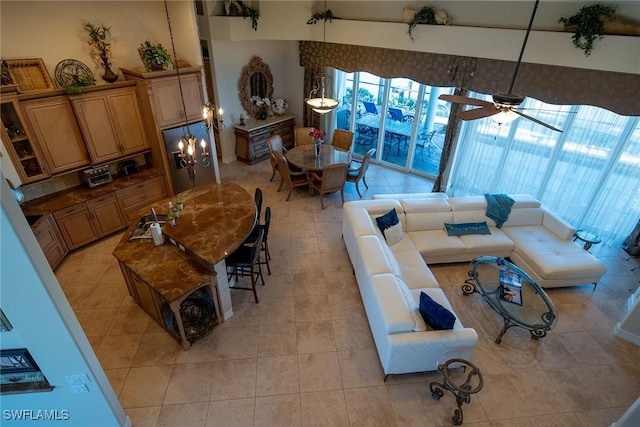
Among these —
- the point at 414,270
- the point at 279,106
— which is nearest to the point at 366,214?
the point at 414,270

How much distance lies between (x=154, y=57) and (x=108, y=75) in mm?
749

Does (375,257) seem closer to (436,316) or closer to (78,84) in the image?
(436,316)

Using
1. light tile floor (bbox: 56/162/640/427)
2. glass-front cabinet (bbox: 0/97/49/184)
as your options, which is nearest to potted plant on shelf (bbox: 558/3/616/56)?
light tile floor (bbox: 56/162/640/427)

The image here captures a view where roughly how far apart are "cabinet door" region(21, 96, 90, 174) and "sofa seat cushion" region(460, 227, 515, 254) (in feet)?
19.9

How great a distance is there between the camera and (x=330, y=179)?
661 centimetres

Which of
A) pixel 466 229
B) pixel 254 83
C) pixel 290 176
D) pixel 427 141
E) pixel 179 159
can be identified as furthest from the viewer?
pixel 254 83

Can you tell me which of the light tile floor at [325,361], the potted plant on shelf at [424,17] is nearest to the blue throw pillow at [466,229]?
the light tile floor at [325,361]

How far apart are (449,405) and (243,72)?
7.60 m

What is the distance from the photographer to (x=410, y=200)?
215 inches

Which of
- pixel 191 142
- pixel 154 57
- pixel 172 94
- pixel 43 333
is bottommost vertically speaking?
pixel 43 333

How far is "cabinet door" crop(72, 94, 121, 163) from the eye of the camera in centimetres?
489

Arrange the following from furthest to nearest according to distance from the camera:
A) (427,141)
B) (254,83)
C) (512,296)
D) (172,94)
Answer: (254,83) < (427,141) < (172,94) < (512,296)

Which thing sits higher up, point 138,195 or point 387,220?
point 387,220

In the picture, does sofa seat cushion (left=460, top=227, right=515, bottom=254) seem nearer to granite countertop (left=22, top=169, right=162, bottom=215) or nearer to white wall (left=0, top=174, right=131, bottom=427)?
white wall (left=0, top=174, right=131, bottom=427)
